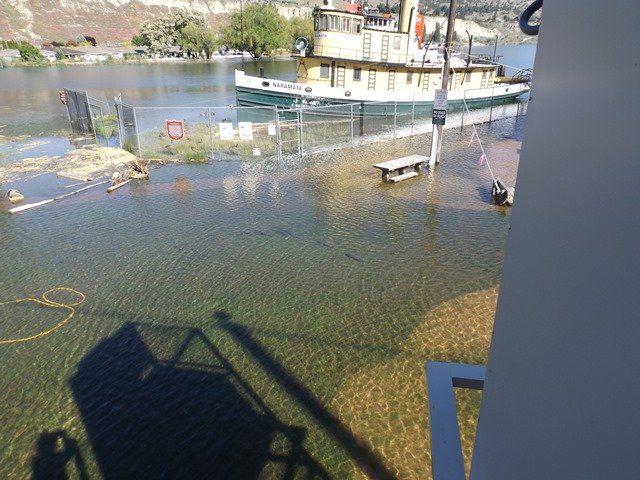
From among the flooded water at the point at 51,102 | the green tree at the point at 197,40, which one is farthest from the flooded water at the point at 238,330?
the green tree at the point at 197,40

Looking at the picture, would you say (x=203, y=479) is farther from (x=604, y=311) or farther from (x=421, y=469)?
(x=604, y=311)

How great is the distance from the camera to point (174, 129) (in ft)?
61.5

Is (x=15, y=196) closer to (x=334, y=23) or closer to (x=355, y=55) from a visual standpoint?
(x=334, y=23)

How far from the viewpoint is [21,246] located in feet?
34.3

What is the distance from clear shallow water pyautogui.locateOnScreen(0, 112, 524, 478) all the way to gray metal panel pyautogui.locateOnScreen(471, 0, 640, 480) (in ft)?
13.2

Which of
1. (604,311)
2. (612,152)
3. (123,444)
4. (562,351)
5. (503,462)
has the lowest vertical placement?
(123,444)

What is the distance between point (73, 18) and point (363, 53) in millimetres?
176065

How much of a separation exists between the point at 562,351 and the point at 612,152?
21.8 inches

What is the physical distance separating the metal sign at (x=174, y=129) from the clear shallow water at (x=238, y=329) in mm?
5843

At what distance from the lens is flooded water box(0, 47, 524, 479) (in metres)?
5.11

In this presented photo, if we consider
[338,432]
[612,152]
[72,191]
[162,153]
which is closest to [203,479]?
[338,432]

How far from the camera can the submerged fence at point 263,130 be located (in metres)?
19.0

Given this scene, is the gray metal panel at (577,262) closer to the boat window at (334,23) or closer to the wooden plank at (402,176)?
the wooden plank at (402,176)

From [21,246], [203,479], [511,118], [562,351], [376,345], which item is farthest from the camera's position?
[511,118]
